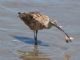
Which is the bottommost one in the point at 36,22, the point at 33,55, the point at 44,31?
the point at 33,55

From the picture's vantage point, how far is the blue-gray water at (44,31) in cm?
801

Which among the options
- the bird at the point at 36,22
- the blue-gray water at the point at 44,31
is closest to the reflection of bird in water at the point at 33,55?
the blue-gray water at the point at 44,31

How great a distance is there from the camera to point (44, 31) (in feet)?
30.2

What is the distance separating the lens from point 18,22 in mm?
9555

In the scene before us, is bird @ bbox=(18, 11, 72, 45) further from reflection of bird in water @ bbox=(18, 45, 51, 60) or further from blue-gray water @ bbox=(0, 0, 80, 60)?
reflection of bird in water @ bbox=(18, 45, 51, 60)

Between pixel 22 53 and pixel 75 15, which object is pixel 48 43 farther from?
pixel 75 15

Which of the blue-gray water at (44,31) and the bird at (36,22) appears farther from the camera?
the bird at (36,22)

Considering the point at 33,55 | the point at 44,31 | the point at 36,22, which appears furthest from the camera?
the point at 44,31

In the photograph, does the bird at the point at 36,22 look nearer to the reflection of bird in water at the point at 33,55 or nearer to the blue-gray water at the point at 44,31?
the blue-gray water at the point at 44,31

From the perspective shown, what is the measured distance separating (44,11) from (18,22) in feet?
3.99

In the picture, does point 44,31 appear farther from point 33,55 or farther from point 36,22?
point 33,55

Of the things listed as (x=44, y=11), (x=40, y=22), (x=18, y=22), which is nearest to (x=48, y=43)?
(x=40, y=22)

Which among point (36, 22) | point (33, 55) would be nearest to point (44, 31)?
point (36, 22)

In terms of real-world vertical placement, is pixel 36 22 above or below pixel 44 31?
above
